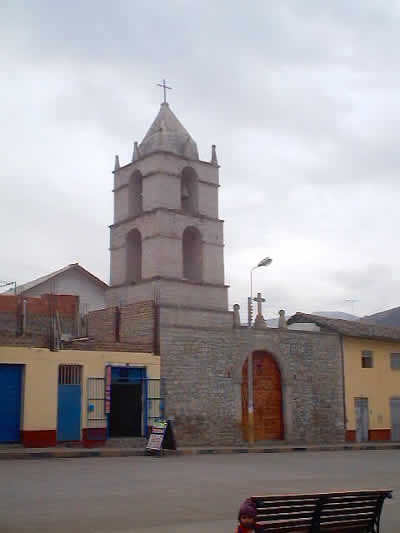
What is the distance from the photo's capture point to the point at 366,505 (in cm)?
805

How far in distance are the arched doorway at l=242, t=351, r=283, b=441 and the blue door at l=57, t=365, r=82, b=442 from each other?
7757 millimetres

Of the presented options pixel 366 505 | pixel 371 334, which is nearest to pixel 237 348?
pixel 371 334

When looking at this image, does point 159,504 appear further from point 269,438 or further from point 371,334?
point 371,334

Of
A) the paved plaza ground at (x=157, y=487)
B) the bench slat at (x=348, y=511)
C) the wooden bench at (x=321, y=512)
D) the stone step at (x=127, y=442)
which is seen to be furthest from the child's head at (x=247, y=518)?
the stone step at (x=127, y=442)

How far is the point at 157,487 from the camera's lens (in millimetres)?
13234

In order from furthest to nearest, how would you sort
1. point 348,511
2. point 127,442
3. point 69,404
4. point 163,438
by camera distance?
point 127,442, point 69,404, point 163,438, point 348,511

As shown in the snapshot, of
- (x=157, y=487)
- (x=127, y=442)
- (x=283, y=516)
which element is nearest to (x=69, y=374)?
(x=127, y=442)

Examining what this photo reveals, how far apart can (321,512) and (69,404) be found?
1812 centimetres

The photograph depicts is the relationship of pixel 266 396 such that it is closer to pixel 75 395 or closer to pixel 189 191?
pixel 75 395

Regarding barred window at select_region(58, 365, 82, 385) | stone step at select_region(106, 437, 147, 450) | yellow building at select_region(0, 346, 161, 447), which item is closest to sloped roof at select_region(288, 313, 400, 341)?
yellow building at select_region(0, 346, 161, 447)

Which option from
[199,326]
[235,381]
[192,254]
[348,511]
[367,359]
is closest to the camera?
[348,511]

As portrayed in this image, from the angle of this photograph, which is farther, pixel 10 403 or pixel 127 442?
pixel 127 442

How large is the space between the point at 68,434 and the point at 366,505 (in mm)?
17951

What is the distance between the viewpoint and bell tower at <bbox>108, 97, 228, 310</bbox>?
96.2ft
